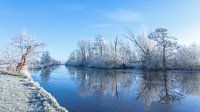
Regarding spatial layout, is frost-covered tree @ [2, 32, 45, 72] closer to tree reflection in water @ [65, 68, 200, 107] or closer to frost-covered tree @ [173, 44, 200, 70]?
tree reflection in water @ [65, 68, 200, 107]

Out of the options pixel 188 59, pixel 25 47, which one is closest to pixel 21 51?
pixel 25 47

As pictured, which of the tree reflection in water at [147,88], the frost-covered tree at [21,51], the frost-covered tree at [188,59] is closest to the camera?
the tree reflection in water at [147,88]

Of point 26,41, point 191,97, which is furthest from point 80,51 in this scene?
point 191,97

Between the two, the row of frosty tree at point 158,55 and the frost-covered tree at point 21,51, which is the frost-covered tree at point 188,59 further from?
the frost-covered tree at point 21,51

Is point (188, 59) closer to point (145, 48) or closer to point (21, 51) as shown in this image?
point (145, 48)

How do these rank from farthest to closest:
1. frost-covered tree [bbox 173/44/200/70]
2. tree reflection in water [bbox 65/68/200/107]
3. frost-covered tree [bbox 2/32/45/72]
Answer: frost-covered tree [bbox 173/44/200/70] → frost-covered tree [bbox 2/32/45/72] → tree reflection in water [bbox 65/68/200/107]

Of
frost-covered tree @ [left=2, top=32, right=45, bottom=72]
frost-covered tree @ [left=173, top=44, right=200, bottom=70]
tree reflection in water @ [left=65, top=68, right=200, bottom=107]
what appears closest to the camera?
tree reflection in water @ [left=65, top=68, right=200, bottom=107]

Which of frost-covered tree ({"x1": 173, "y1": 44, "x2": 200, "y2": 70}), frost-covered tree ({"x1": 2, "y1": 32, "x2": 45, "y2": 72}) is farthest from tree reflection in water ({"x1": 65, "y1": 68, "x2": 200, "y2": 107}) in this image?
frost-covered tree ({"x1": 173, "y1": 44, "x2": 200, "y2": 70})

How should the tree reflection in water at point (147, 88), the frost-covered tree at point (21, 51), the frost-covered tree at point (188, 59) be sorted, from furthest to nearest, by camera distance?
the frost-covered tree at point (188, 59)
the frost-covered tree at point (21, 51)
the tree reflection in water at point (147, 88)

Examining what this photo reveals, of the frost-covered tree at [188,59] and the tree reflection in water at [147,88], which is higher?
the frost-covered tree at [188,59]

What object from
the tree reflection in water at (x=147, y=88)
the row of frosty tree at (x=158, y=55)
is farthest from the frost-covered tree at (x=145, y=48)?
the tree reflection in water at (x=147, y=88)

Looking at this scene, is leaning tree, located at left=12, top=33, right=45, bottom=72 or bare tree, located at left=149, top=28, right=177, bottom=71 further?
bare tree, located at left=149, top=28, right=177, bottom=71

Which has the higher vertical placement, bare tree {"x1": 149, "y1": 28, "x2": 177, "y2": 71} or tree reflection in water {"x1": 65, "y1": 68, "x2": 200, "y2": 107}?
bare tree {"x1": 149, "y1": 28, "x2": 177, "y2": 71}

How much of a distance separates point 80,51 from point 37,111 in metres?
94.2
